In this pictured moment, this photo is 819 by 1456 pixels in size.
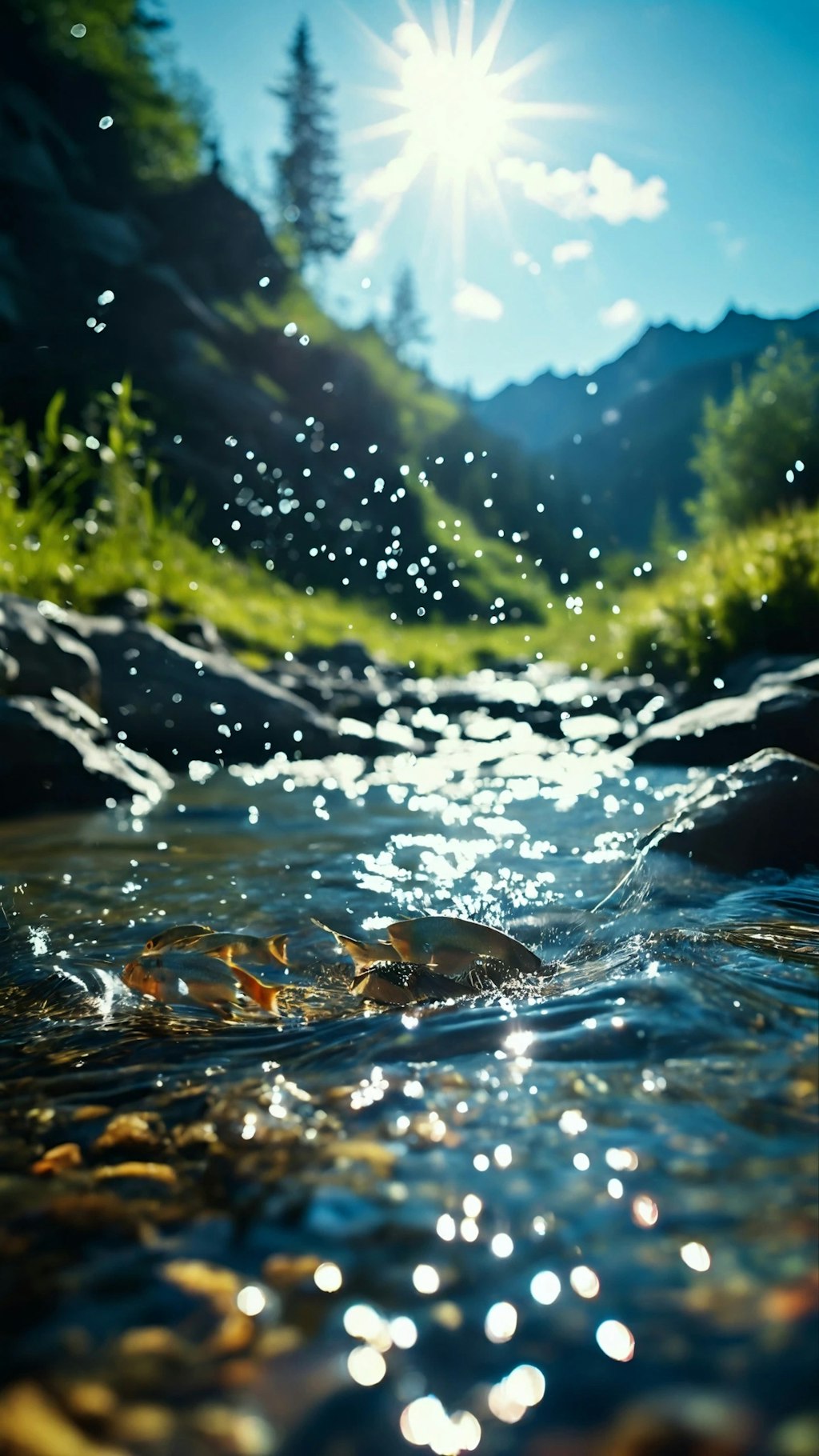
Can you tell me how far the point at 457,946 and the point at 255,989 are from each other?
0.52 meters

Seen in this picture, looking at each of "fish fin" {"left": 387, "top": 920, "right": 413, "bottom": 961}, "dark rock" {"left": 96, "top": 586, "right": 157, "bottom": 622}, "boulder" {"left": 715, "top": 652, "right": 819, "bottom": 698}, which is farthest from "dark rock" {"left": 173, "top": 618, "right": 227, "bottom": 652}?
"fish fin" {"left": 387, "top": 920, "right": 413, "bottom": 961}

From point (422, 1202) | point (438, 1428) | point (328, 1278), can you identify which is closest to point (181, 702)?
point (422, 1202)

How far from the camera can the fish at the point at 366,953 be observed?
246 centimetres

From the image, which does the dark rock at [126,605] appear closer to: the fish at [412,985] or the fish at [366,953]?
the fish at [366,953]

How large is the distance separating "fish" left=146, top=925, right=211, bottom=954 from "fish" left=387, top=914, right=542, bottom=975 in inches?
22.3

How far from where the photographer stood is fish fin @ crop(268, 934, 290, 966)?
2.56 m

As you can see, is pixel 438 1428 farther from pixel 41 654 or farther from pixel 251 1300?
pixel 41 654

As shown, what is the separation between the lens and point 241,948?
2508 mm

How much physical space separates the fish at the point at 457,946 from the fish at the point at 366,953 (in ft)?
0.16

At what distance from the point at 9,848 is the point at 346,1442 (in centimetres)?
373

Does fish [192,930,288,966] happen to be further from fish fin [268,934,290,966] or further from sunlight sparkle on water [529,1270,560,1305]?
sunlight sparkle on water [529,1270,560,1305]

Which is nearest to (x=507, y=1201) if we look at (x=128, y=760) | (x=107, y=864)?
(x=107, y=864)

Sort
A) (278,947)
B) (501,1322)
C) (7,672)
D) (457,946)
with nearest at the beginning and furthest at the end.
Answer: (501,1322) < (457,946) < (278,947) < (7,672)

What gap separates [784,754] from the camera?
3527mm
